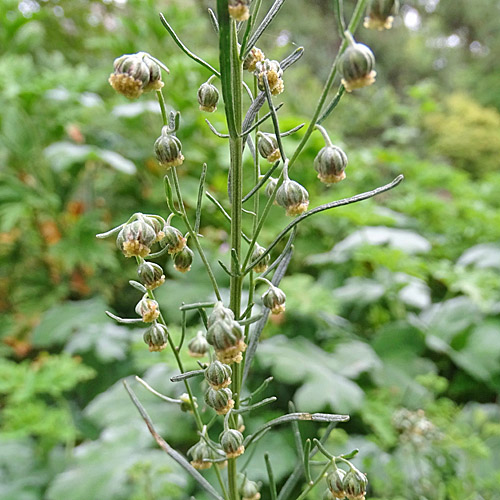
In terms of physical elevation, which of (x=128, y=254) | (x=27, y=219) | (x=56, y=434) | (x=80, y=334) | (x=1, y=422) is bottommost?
(x=1, y=422)

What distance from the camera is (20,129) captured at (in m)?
1.99

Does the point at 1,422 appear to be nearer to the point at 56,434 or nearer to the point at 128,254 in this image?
the point at 56,434

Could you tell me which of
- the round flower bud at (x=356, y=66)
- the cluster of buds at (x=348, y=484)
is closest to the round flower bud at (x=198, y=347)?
the cluster of buds at (x=348, y=484)

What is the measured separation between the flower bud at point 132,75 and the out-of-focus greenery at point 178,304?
2.37 feet

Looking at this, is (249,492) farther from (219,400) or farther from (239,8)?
(239,8)

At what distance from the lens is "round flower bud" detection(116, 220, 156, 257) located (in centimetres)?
35

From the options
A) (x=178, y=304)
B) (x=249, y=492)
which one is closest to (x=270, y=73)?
(x=249, y=492)

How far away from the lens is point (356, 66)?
0.91 ft

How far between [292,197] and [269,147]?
72 mm

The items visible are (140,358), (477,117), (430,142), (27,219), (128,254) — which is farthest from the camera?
(430,142)

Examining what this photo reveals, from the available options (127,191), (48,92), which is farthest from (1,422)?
(48,92)

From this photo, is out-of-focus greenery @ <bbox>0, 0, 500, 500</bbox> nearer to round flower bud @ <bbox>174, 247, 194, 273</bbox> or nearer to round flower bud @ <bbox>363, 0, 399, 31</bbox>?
round flower bud @ <bbox>174, 247, 194, 273</bbox>

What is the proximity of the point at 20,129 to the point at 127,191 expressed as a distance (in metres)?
0.51

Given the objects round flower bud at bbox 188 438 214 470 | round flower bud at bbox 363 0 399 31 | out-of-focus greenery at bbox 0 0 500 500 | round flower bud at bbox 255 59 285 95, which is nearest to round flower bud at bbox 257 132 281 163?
round flower bud at bbox 255 59 285 95
